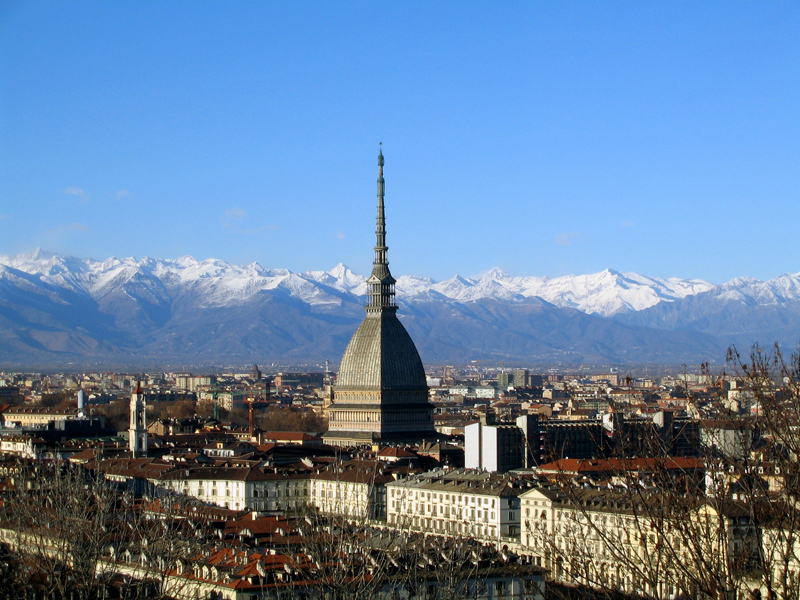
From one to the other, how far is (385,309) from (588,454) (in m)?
17.5

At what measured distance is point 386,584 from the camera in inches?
1554

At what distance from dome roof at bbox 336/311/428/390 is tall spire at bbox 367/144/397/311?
798 millimetres

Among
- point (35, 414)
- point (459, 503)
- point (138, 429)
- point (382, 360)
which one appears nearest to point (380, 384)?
point (382, 360)

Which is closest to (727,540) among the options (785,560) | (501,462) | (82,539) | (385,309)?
(785,560)

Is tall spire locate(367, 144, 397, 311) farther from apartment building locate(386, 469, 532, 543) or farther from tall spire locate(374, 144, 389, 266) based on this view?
apartment building locate(386, 469, 532, 543)

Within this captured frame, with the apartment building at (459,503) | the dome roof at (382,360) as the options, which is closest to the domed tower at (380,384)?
the dome roof at (382,360)

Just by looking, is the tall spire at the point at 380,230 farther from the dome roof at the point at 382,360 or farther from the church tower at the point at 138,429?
the church tower at the point at 138,429

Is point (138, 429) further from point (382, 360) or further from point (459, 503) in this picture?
point (459, 503)

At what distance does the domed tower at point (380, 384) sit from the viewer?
102938mm

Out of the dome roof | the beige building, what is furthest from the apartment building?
the beige building

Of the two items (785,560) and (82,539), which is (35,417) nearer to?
(82,539)

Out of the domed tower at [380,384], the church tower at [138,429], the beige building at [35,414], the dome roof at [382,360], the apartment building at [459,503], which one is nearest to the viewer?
the apartment building at [459,503]

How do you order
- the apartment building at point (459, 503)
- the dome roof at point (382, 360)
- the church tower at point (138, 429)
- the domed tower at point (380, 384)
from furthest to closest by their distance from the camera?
the dome roof at point (382, 360)
the domed tower at point (380, 384)
the church tower at point (138, 429)
the apartment building at point (459, 503)

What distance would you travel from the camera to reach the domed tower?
338 ft
